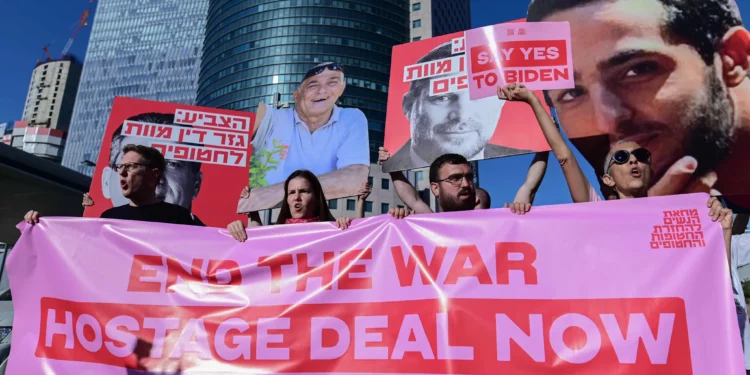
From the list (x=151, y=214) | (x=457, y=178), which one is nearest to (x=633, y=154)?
(x=457, y=178)

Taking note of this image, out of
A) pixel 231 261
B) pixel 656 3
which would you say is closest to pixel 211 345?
pixel 231 261

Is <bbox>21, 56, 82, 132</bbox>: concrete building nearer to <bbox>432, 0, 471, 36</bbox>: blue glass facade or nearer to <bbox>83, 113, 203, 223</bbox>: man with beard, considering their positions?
<bbox>432, 0, 471, 36</bbox>: blue glass facade

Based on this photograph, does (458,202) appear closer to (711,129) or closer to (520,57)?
(520,57)

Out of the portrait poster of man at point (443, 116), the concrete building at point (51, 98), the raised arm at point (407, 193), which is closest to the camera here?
the raised arm at point (407, 193)

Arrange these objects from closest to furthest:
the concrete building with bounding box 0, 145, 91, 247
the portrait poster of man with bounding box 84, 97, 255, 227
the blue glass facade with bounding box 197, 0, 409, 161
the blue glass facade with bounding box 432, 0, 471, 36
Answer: the portrait poster of man with bounding box 84, 97, 255, 227
the concrete building with bounding box 0, 145, 91, 247
the blue glass facade with bounding box 197, 0, 409, 161
the blue glass facade with bounding box 432, 0, 471, 36

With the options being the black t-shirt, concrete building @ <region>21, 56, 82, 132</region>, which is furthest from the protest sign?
concrete building @ <region>21, 56, 82, 132</region>

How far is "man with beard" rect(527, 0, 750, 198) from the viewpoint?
11.4ft

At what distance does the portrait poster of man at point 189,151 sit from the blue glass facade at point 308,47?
69.7m

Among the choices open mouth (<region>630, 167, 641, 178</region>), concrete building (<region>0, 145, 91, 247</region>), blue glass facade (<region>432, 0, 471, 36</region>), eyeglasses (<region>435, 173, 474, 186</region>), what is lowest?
eyeglasses (<region>435, 173, 474, 186</region>)

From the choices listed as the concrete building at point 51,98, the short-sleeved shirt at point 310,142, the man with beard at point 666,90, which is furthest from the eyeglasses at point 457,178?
the concrete building at point 51,98

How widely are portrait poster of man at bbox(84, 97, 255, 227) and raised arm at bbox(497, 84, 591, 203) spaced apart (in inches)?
116

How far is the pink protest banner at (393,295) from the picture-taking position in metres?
2.55

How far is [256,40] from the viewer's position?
80625 millimetres

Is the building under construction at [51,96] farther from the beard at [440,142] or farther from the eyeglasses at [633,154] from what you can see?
the eyeglasses at [633,154]
